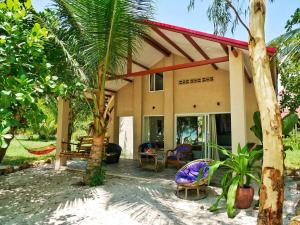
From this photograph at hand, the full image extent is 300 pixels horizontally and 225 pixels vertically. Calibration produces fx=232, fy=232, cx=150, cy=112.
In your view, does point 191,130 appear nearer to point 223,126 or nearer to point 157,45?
point 223,126

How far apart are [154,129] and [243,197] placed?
27.9 ft

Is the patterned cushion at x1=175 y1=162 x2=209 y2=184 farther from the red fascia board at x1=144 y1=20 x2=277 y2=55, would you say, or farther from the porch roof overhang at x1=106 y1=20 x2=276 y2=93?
the red fascia board at x1=144 y1=20 x2=277 y2=55

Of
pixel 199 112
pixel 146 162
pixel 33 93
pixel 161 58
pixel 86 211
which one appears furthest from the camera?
pixel 161 58

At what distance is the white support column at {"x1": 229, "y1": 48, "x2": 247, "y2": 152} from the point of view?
694cm

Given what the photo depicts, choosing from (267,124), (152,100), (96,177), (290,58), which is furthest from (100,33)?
(152,100)

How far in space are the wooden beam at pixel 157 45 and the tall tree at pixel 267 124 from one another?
21.9 feet

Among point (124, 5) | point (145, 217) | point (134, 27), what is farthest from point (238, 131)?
point (124, 5)

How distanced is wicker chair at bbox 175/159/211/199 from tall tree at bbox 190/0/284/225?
2.83m

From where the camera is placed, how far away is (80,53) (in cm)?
689

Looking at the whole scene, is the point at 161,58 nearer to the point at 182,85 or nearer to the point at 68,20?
the point at 182,85

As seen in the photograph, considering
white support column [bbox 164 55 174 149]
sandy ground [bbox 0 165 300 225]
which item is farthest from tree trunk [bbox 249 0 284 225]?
white support column [bbox 164 55 174 149]

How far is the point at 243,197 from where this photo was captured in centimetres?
529

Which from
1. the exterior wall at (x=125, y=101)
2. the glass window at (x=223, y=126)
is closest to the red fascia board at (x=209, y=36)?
the glass window at (x=223, y=126)

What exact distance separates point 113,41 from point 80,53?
1105 millimetres
